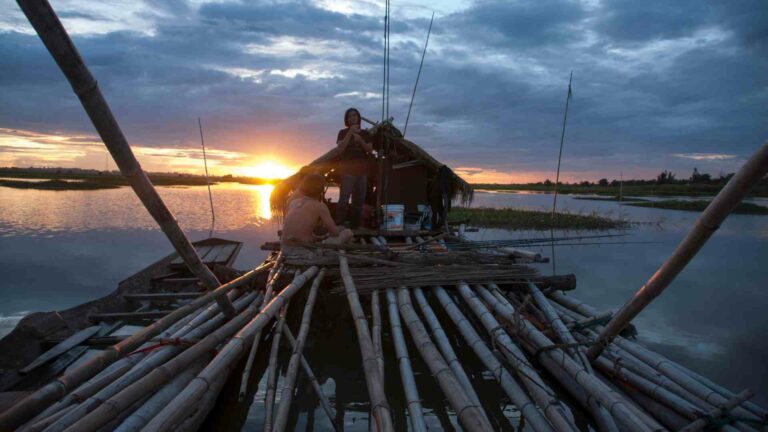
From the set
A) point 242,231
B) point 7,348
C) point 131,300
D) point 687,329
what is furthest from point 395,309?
point 242,231

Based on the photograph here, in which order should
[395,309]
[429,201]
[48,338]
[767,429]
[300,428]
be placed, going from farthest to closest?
[429,201]
[48,338]
[395,309]
[300,428]
[767,429]

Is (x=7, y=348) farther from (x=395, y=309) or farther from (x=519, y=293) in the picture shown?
(x=519, y=293)

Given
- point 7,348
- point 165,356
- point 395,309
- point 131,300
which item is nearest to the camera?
point 165,356

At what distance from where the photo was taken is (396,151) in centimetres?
935

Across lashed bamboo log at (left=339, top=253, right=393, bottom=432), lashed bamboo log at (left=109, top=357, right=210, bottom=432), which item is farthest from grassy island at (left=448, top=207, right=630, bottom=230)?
lashed bamboo log at (left=109, top=357, right=210, bottom=432)

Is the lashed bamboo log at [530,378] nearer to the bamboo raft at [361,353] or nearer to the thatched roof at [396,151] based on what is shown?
the bamboo raft at [361,353]

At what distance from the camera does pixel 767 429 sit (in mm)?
2434

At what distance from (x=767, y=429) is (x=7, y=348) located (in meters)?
6.45

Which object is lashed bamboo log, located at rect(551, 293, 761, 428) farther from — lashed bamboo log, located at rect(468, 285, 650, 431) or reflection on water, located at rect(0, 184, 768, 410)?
reflection on water, located at rect(0, 184, 768, 410)

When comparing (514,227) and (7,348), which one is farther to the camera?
(514,227)

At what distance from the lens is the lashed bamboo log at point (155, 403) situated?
2.15 metres

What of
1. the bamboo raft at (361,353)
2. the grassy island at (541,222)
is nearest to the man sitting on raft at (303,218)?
the bamboo raft at (361,353)

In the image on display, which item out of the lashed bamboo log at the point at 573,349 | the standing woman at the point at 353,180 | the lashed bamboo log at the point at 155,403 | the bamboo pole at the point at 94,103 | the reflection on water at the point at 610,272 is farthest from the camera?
the standing woman at the point at 353,180

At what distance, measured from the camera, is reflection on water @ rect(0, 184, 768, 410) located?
245 inches
